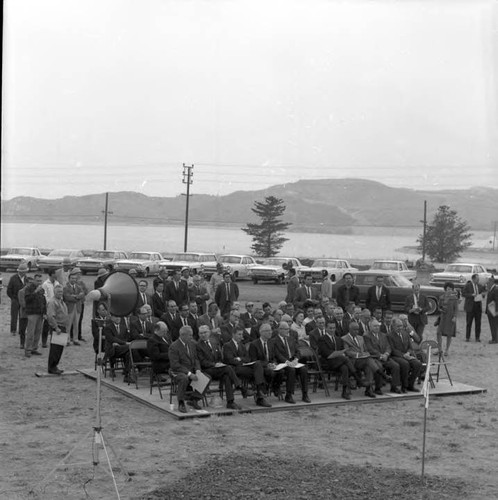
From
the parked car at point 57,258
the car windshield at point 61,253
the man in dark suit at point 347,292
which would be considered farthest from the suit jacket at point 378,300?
the car windshield at point 61,253

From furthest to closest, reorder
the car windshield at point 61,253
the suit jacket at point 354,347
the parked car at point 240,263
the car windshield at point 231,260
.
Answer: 1. the car windshield at point 61,253
2. the car windshield at point 231,260
3. the parked car at point 240,263
4. the suit jacket at point 354,347

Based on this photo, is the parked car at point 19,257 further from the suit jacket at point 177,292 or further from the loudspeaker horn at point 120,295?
the loudspeaker horn at point 120,295

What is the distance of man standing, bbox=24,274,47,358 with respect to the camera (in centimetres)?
1378

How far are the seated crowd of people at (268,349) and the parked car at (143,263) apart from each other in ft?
75.8

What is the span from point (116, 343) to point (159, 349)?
0.80 metres

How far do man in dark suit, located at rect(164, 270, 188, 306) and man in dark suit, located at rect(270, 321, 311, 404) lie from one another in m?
5.45

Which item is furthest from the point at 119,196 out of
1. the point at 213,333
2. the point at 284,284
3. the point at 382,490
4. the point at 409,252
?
the point at 382,490

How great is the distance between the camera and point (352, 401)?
10867 millimetres

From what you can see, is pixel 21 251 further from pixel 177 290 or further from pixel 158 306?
pixel 158 306

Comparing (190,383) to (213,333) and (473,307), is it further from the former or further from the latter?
(473,307)

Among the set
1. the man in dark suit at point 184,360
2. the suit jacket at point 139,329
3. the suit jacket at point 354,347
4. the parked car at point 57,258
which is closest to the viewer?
the man in dark suit at point 184,360

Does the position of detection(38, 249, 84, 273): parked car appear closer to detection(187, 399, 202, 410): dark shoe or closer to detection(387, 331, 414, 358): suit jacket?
detection(387, 331, 414, 358): suit jacket

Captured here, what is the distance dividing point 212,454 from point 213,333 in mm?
3668

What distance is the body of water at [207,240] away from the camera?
43.1 m
